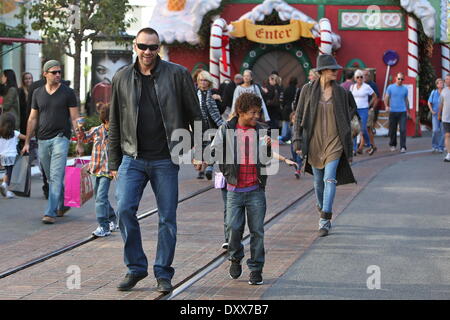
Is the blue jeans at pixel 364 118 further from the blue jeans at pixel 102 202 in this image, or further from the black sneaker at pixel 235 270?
the black sneaker at pixel 235 270

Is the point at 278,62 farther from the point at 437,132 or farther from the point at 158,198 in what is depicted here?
the point at 158,198

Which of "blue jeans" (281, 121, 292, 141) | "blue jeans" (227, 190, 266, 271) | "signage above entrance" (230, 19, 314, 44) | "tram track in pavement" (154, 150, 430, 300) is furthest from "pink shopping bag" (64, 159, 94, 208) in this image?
"signage above entrance" (230, 19, 314, 44)

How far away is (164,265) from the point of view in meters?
6.75

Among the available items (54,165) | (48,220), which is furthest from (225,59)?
(48,220)

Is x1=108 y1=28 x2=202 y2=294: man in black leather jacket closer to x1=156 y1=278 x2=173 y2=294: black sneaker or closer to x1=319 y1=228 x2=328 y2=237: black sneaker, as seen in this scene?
x1=156 y1=278 x2=173 y2=294: black sneaker

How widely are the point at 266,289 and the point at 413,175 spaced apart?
8.47m

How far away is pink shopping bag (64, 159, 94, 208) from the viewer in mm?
10406

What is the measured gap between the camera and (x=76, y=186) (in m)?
10.5

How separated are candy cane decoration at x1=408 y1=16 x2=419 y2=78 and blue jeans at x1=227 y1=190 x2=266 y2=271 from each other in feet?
63.9

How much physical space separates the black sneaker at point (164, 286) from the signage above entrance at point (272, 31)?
19604 mm

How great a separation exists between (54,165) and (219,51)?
1568cm
